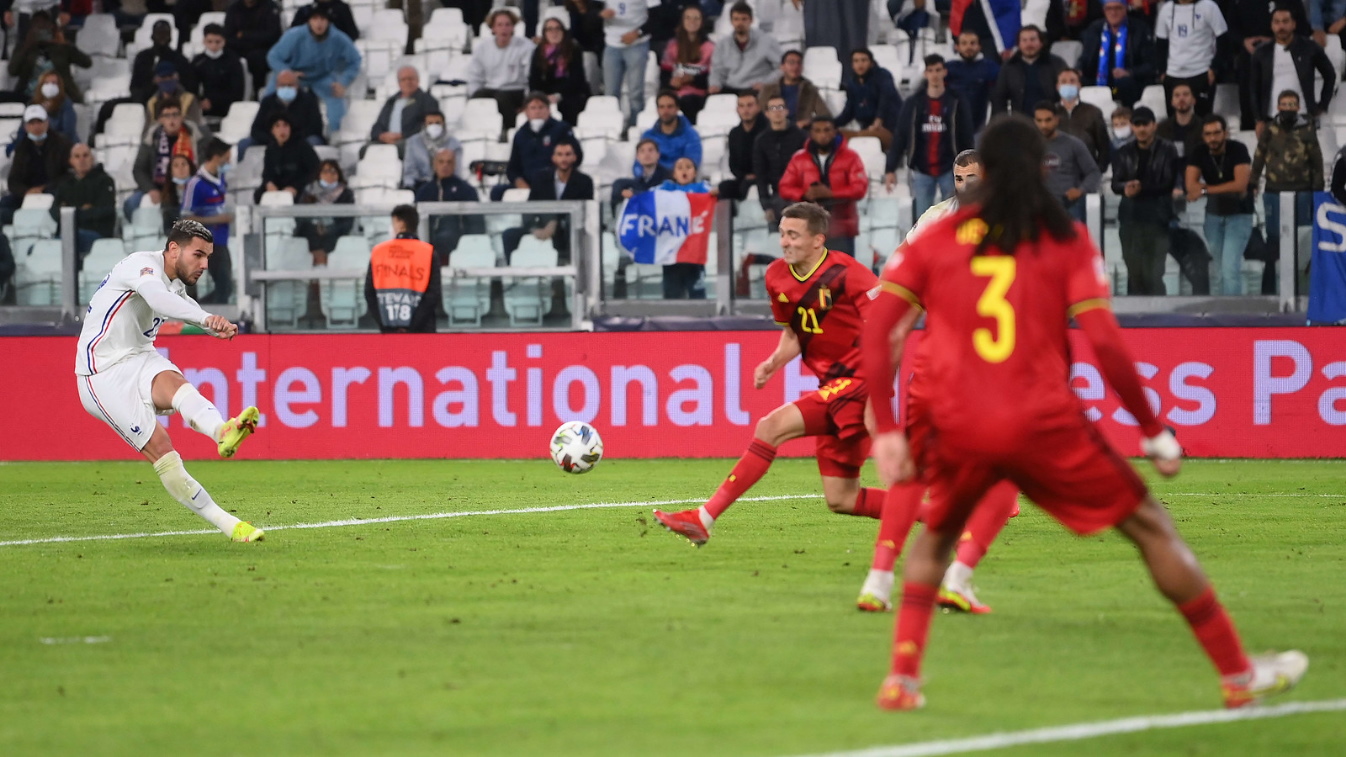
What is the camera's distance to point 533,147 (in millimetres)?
20375

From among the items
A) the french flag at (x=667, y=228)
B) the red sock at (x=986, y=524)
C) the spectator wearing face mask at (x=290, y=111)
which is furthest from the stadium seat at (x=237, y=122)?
the red sock at (x=986, y=524)

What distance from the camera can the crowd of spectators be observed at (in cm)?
1794

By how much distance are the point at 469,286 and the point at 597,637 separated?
1128 centimetres

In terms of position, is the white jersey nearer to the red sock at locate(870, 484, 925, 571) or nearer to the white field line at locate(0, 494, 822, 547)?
the white field line at locate(0, 494, 822, 547)

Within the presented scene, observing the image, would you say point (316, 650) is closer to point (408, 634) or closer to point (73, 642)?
point (408, 634)

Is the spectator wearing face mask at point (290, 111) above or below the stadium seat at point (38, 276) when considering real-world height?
above

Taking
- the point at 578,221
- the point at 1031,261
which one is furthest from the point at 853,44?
the point at 1031,261

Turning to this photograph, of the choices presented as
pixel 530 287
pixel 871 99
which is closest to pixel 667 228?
pixel 530 287

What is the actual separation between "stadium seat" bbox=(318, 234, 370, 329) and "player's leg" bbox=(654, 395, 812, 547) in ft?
29.8

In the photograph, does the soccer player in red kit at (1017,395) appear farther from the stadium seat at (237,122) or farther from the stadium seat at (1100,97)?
the stadium seat at (237,122)

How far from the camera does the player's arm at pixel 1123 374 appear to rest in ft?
17.5

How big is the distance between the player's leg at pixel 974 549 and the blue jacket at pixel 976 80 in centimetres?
1257

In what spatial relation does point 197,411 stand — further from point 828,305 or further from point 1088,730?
point 1088,730

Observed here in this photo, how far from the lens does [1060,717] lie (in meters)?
5.57
